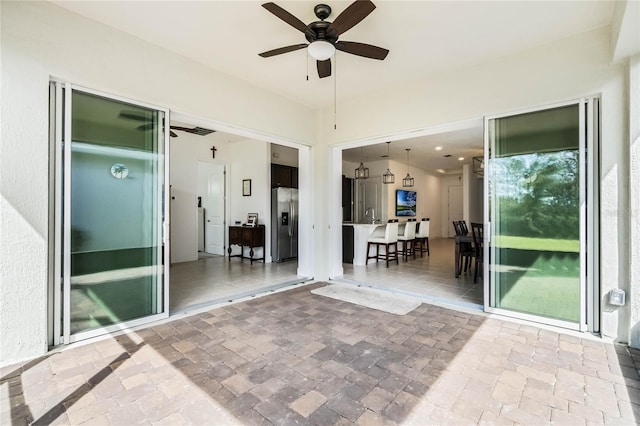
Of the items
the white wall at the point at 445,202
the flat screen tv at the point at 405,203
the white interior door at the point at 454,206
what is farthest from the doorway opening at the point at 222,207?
the white interior door at the point at 454,206

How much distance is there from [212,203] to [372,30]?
251 inches

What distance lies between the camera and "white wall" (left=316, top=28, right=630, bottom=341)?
2.67m

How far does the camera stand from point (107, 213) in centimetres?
283

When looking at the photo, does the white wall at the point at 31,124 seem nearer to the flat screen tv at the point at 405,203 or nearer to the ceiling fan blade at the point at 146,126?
the ceiling fan blade at the point at 146,126

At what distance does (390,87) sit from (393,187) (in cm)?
526

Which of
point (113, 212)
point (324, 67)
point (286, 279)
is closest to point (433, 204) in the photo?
point (286, 279)

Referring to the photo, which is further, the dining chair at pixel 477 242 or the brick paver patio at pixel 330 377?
the dining chair at pixel 477 242

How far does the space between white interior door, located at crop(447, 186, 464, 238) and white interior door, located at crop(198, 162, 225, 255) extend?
367 inches

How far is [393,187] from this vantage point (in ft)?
30.1

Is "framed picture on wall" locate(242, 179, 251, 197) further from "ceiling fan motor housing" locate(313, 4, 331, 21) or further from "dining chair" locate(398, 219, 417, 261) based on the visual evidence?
"ceiling fan motor housing" locate(313, 4, 331, 21)

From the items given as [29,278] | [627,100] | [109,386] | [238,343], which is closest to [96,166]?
[29,278]

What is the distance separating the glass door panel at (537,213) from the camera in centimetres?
294

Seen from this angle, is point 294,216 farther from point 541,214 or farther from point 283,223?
point 541,214

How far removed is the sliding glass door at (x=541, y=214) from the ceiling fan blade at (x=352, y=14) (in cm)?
209
